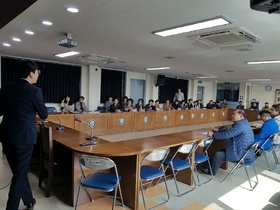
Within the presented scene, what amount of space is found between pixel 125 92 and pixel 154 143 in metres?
7.21

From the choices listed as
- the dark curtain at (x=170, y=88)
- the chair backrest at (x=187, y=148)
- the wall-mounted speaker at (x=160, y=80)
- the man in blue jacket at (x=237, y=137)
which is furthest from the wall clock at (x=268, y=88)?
the chair backrest at (x=187, y=148)

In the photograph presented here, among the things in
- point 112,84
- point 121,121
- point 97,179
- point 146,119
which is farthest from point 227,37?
point 112,84

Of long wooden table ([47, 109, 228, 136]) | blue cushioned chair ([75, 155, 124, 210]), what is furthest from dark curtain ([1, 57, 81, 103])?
blue cushioned chair ([75, 155, 124, 210])

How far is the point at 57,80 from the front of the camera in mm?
7633

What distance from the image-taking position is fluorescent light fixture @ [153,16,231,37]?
2.65 metres

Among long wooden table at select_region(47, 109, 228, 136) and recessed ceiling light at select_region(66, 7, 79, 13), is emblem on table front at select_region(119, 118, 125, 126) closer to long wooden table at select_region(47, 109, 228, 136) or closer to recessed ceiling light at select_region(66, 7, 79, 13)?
long wooden table at select_region(47, 109, 228, 136)

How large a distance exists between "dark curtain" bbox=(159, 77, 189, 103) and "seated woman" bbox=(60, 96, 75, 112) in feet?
18.2

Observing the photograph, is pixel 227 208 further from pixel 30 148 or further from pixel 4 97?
pixel 4 97

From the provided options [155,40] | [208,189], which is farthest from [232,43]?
[208,189]

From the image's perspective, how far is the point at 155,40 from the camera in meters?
3.86

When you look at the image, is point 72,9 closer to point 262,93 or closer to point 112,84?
point 112,84

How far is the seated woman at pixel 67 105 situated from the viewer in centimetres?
708

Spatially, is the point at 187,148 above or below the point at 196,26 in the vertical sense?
below

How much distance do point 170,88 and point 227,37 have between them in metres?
8.69
